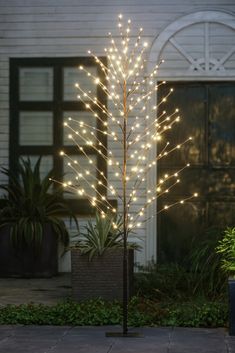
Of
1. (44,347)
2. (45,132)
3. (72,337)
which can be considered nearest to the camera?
(44,347)

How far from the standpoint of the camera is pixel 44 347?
276 inches

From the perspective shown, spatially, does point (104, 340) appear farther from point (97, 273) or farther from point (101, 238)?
point (101, 238)

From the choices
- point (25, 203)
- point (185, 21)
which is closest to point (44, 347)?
point (25, 203)

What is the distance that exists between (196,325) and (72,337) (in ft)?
4.20

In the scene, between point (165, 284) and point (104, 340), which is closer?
point (104, 340)

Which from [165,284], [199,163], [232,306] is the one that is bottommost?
[232,306]

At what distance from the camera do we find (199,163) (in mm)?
12836

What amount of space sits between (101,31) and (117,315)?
19.4 ft

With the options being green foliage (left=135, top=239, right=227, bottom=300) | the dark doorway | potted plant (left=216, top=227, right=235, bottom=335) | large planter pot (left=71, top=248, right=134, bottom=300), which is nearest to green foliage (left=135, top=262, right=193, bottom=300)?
green foliage (left=135, top=239, right=227, bottom=300)

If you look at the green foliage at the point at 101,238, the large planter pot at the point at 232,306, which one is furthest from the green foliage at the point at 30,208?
the large planter pot at the point at 232,306

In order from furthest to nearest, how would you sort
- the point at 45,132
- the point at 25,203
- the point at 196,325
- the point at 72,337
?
the point at 45,132, the point at 25,203, the point at 196,325, the point at 72,337

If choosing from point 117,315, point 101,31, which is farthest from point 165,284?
point 101,31

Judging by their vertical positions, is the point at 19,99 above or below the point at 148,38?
below

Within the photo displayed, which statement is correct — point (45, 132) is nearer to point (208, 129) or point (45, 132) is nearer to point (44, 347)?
point (208, 129)
